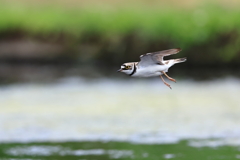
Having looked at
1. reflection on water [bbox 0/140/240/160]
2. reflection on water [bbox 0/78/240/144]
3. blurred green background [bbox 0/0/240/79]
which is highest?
blurred green background [bbox 0/0/240/79]

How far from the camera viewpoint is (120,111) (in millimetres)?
14891

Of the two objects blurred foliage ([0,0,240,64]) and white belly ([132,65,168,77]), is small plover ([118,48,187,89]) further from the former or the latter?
blurred foliage ([0,0,240,64])

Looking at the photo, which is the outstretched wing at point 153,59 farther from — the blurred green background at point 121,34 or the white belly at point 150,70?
the blurred green background at point 121,34

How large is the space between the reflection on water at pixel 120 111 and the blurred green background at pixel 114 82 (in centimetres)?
2

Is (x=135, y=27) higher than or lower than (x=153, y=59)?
higher

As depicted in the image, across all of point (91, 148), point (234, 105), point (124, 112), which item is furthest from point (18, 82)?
point (91, 148)

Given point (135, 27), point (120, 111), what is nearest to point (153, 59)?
point (120, 111)

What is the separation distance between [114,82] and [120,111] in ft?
13.1

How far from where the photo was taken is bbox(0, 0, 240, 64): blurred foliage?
2008cm

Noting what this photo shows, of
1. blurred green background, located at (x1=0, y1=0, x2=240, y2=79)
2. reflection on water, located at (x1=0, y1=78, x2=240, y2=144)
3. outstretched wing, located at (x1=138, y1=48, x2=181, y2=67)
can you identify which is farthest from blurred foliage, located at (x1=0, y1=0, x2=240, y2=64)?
outstretched wing, located at (x1=138, y1=48, x2=181, y2=67)

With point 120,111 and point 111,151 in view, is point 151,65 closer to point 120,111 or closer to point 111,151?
point 111,151

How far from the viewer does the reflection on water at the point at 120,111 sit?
12706 mm

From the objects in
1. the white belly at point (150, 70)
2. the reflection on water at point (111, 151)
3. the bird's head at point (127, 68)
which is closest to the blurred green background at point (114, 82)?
the reflection on water at point (111, 151)

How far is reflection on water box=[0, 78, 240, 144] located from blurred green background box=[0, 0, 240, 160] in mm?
22
